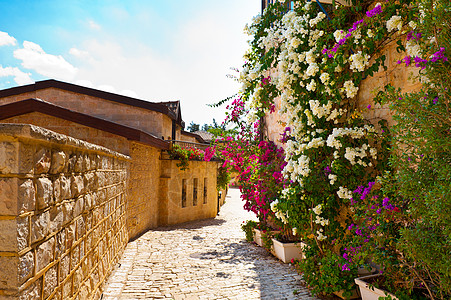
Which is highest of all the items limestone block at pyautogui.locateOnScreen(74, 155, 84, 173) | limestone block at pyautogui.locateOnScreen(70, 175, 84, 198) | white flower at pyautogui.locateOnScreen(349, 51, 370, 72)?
white flower at pyautogui.locateOnScreen(349, 51, 370, 72)

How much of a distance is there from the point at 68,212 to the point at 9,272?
851 mm

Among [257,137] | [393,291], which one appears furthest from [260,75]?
[393,291]

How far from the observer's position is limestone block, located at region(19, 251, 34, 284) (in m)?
1.57

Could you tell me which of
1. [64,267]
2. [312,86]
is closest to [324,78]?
[312,86]

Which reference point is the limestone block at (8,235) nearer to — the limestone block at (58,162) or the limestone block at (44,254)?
the limestone block at (44,254)

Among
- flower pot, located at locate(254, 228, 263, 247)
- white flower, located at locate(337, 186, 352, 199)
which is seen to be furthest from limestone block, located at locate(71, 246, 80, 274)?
flower pot, located at locate(254, 228, 263, 247)

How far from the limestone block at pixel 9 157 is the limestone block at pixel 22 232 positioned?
273mm

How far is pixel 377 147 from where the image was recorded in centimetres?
393

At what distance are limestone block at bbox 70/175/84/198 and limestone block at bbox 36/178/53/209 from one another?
48cm

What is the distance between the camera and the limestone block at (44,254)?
179 centimetres

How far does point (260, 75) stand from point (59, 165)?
4230 mm

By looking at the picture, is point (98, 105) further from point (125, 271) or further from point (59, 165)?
point (59, 165)

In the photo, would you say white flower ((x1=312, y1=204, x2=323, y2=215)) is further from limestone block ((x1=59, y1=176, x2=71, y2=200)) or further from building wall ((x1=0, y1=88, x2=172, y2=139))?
building wall ((x1=0, y1=88, x2=172, y2=139))

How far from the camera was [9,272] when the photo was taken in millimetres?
1524
